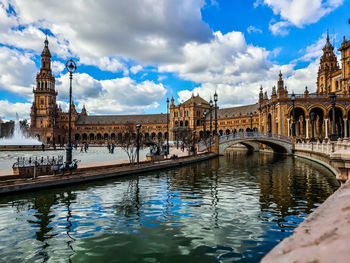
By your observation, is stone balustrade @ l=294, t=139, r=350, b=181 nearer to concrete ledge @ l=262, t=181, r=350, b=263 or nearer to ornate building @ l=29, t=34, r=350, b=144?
concrete ledge @ l=262, t=181, r=350, b=263

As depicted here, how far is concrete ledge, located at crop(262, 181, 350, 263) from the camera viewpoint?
6.66 feet

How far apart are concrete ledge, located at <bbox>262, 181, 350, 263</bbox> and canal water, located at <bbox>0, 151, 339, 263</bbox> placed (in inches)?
145

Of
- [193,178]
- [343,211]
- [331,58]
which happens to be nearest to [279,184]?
[193,178]

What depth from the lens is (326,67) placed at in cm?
7988

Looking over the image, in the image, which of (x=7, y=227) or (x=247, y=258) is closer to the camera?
(x=247, y=258)

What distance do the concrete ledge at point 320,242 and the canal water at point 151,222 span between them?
3.68 m

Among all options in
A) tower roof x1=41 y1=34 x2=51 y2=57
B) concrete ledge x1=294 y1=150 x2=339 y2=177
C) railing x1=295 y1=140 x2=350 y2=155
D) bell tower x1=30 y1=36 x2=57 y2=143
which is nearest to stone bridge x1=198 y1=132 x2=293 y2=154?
railing x1=295 y1=140 x2=350 y2=155

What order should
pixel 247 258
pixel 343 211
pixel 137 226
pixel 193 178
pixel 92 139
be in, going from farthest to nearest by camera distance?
1. pixel 92 139
2. pixel 193 178
3. pixel 137 226
4. pixel 247 258
5. pixel 343 211

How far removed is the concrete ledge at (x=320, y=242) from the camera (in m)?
2.03

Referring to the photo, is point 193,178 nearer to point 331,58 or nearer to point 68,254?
point 68,254

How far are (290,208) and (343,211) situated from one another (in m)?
8.13

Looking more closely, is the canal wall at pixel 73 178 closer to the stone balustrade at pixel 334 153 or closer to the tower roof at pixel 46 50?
the stone balustrade at pixel 334 153

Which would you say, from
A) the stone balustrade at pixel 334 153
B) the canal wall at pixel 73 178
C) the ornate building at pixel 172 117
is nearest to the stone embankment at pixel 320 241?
the stone balustrade at pixel 334 153

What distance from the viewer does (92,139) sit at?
456 ft
